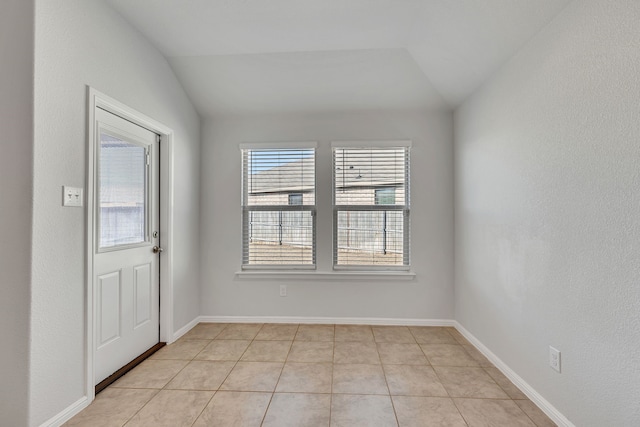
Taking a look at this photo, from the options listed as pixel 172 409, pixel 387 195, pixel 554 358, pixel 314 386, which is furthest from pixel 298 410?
pixel 387 195

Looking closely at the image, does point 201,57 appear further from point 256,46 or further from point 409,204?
point 409,204

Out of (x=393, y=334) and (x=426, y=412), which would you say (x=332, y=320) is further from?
(x=426, y=412)

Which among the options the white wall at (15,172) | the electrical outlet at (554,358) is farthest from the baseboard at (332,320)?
the white wall at (15,172)

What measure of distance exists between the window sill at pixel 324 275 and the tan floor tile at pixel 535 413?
1.48m

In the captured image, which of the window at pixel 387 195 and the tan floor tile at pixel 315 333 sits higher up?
the window at pixel 387 195

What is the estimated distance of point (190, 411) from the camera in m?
1.84

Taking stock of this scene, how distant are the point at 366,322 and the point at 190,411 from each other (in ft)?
6.48

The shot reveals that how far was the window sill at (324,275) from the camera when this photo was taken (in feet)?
10.8

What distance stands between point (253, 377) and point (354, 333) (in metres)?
1.20

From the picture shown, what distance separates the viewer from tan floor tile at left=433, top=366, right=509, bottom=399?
2.02 m

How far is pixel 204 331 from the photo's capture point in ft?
10.2

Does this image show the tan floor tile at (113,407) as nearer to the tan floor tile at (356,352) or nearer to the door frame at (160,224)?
the door frame at (160,224)

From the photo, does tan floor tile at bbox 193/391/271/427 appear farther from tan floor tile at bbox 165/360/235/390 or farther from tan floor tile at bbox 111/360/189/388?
tan floor tile at bbox 111/360/189/388

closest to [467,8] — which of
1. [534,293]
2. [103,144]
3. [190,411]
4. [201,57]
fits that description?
[534,293]
